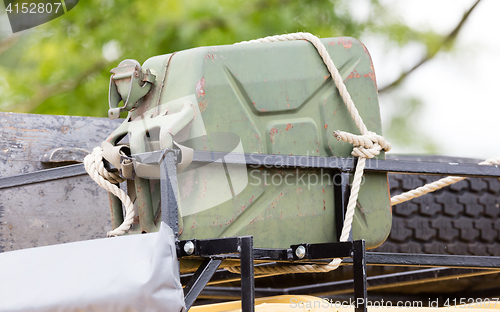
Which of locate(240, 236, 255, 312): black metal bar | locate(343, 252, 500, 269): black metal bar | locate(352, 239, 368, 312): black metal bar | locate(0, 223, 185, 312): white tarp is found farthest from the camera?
locate(343, 252, 500, 269): black metal bar

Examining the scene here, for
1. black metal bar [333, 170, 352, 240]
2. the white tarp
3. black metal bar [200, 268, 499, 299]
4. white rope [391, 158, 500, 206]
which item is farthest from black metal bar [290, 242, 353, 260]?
black metal bar [200, 268, 499, 299]

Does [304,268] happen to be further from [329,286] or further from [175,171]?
[329,286]

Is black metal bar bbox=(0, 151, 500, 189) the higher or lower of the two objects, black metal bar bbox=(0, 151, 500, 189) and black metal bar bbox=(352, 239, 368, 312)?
the higher

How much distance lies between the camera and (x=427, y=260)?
1367mm

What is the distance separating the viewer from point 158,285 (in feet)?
2.80

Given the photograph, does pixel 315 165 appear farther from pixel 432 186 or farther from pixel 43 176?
pixel 43 176

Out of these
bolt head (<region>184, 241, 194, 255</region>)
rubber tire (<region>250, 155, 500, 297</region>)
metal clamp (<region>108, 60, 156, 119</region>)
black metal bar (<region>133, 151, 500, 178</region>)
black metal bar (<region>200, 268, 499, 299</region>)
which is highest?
metal clamp (<region>108, 60, 156, 119</region>)

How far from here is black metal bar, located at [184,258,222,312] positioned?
1025 millimetres

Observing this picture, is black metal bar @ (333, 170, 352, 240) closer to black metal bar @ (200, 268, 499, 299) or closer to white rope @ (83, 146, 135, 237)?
white rope @ (83, 146, 135, 237)

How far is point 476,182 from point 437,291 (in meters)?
0.52

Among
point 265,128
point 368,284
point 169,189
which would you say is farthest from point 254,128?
point 368,284

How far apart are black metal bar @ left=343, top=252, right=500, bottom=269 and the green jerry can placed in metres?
0.05

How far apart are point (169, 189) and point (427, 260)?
714 mm

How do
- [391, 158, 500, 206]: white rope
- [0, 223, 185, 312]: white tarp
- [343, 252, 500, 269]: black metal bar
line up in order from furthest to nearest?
[391, 158, 500, 206]: white rope
[343, 252, 500, 269]: black metal bar
[0, 223, 185, 312]: white tarp
